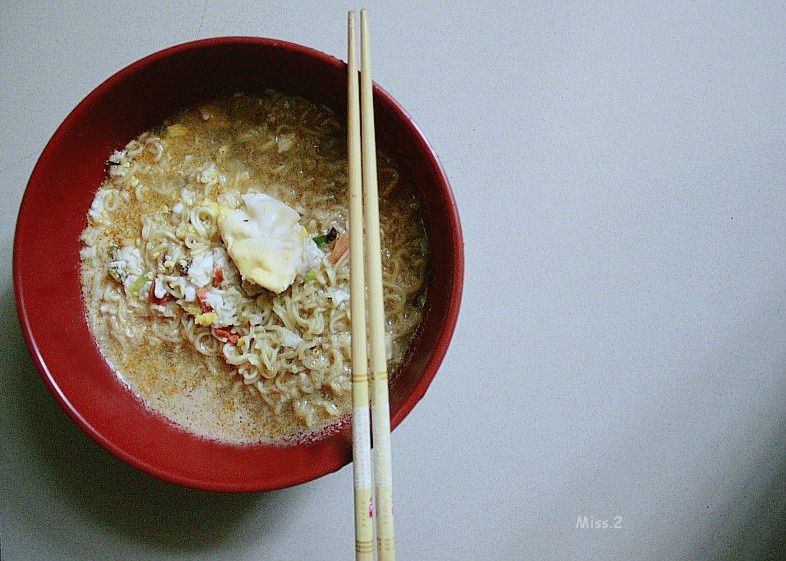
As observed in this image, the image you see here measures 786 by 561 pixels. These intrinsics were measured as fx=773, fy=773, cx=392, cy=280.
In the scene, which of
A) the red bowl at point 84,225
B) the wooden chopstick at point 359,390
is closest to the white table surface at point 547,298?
the red bowl at point 84,225

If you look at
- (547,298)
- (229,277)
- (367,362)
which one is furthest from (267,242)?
(547,298)

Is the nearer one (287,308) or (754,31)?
(287,308)

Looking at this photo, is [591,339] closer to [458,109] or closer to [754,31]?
[458,109]

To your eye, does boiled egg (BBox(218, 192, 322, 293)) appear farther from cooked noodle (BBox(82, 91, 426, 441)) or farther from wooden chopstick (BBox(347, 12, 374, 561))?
wooden chopstick (BBox(347, 12, 374, 561))

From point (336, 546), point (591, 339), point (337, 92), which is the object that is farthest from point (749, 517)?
point (337, 92)

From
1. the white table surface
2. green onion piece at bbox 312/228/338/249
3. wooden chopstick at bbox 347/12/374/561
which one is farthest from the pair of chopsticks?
the white table surface

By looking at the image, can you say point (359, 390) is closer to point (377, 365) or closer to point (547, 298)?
point (377, 365)
